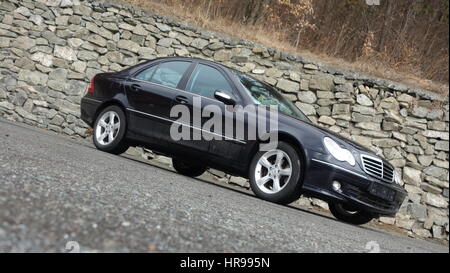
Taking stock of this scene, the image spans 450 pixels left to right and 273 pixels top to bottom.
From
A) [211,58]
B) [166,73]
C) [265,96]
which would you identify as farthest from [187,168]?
[211,58]

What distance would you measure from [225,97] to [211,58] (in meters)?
5.33

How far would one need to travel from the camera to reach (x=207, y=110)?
6449mm

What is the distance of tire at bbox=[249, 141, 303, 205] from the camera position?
557 centimetres

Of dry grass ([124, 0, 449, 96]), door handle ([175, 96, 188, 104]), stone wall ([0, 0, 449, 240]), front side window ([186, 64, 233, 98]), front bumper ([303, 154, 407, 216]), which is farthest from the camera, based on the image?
dry grass ([124, 0, 449, 96])

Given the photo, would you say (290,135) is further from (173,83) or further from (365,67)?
(365,67)

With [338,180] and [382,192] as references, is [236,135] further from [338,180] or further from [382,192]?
[382,192]

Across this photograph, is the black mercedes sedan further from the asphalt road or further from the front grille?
the asphalt road

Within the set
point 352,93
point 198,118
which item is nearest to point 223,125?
point 198,118

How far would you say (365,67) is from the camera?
11859 mm

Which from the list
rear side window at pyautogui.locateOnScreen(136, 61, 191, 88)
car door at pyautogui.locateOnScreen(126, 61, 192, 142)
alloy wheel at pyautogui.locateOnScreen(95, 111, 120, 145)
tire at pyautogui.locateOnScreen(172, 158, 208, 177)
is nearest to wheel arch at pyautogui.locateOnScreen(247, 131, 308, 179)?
car door at pyautogui.locateOnScreen(126, 61, 192, 142)

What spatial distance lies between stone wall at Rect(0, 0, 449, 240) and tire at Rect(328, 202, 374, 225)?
286 centimetres

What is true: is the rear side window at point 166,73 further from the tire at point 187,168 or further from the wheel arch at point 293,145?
the wheel arch at point 293,145

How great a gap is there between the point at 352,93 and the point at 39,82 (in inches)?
253

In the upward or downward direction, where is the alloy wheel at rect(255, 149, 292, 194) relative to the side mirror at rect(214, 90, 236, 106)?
downward
